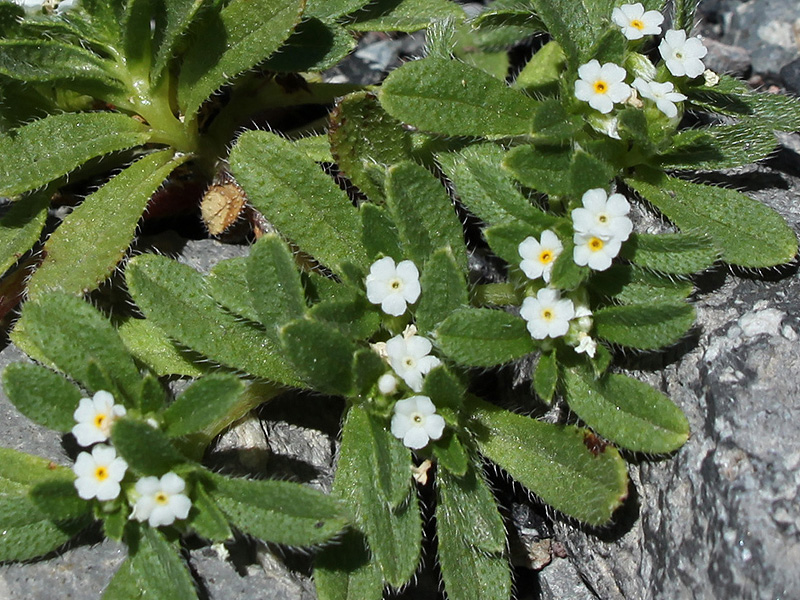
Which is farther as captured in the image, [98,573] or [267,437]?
[267,437]

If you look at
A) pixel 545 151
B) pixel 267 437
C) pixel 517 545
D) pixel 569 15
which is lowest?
pixel 517 545

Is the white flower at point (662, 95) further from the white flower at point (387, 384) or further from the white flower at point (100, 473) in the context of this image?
the white flower at point (100, 473)

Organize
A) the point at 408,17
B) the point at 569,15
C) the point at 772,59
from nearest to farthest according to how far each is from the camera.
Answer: the point at 569,15 < the point at 408,17 < the point at 772,59

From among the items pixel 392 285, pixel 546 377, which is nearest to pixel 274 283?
pixel 392 285

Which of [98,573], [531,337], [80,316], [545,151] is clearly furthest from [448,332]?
[98,573]

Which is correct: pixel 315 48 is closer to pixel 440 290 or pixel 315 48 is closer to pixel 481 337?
pixel 440 290

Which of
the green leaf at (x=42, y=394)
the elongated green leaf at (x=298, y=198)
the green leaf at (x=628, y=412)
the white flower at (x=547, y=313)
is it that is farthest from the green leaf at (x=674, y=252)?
the green leaf at (x=42, y=394)

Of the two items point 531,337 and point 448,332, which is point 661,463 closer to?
point 531,337

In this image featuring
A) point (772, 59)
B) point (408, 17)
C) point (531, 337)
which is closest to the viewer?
point (531, 337)
